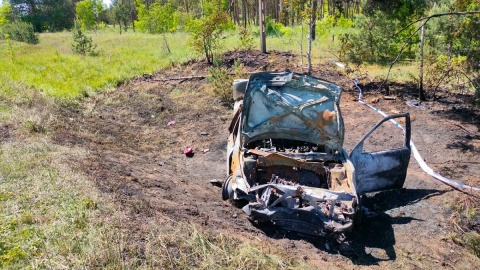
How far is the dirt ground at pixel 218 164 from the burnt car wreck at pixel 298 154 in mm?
462

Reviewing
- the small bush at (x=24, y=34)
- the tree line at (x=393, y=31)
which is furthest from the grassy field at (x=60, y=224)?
the small bush at (x=24, y=34)

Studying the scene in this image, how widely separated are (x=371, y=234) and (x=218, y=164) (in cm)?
416

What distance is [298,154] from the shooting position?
6.11 metres

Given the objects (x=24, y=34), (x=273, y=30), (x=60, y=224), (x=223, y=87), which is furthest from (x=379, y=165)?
(x=24, y=34)

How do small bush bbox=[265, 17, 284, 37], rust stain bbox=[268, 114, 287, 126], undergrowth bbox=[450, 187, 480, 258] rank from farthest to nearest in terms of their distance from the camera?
1. small bush bbox=[265, 17, 284, 37]
2. rust stain bbox=[268, 114, 287, 126]
3. undergrowth bbox=[450, 187, 480, 258]

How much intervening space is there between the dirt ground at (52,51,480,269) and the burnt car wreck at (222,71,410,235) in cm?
46

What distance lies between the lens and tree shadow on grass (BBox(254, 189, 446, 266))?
5.12 m

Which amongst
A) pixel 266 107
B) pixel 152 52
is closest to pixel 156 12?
pixel 152 52

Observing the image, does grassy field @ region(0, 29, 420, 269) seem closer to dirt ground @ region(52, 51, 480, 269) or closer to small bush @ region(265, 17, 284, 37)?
dirt ground @ region(52, 51, 480, 269)

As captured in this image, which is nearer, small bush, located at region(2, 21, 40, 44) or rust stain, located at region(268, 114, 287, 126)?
rust stain, located at region(268, 114, 287, 126)

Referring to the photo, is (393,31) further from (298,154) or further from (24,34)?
(24,34)

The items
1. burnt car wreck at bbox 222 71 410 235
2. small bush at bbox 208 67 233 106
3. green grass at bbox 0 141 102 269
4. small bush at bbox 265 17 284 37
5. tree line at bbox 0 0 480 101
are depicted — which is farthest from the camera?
small bush at bbox 265 17 284 37

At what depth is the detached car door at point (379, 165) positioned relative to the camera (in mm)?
6309

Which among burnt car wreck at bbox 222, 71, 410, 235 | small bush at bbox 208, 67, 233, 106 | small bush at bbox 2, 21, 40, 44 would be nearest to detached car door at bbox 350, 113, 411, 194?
burnt car wreck at bbox 222, 71, 410, 235
